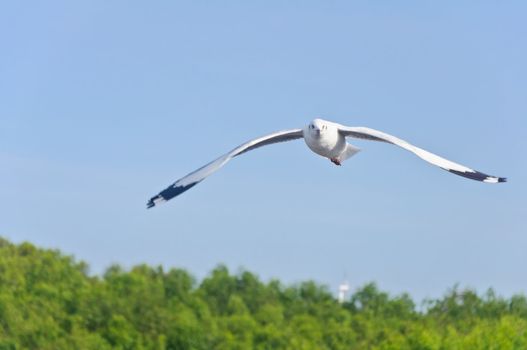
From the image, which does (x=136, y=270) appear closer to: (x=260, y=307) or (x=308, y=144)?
(x=260, y=307)

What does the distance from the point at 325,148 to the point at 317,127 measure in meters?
0.43

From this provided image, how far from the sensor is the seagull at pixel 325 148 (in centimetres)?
3067

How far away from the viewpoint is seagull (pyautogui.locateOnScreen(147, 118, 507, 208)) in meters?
30.7

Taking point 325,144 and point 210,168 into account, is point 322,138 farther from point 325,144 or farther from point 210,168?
point 210,168

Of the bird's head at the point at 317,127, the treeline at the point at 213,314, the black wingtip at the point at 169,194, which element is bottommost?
the black wingtip at the point at 169,194

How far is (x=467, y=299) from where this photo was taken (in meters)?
100

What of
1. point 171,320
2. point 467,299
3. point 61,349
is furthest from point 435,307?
point 61,349

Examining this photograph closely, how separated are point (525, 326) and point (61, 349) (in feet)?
75.6

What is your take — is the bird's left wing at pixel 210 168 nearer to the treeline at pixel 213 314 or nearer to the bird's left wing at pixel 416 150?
the bird's left wing at pixel 416 150

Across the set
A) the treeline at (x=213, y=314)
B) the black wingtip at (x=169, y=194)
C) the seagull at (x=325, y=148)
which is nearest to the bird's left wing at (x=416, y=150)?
the seagull at (x=325, y=148)

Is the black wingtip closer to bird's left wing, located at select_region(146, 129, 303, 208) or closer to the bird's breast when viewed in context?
bird's left wing, located at select_region(146, 129, 303, 208)

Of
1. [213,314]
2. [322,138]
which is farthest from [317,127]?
[213,314]

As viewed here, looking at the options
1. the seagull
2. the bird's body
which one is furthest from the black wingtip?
the bird's body

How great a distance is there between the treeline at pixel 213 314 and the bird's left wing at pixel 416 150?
46244 millimetres
